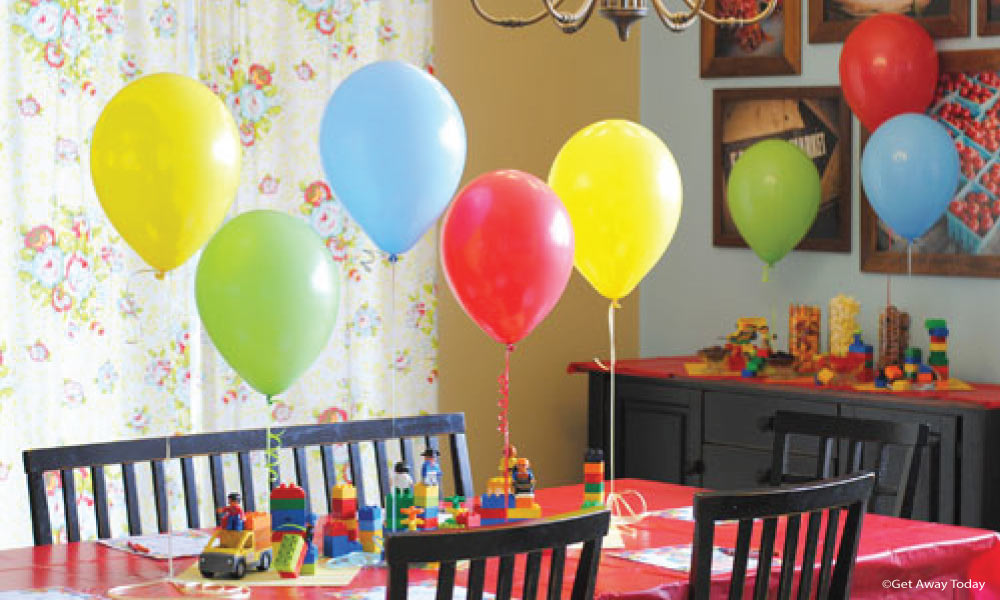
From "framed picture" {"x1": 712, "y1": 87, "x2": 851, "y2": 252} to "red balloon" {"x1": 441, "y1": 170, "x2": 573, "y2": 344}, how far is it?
225 cm

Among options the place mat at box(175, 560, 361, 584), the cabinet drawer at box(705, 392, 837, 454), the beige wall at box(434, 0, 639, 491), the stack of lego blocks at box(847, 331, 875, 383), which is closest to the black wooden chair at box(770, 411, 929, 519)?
the cabinet drawer at box(705, 392, 837, 454)

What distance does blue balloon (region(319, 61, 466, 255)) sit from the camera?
252 cm

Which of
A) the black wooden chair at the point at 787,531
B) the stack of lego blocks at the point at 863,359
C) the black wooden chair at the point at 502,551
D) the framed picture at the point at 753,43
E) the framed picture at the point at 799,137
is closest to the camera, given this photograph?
the black wooden chair at the point at 502,551

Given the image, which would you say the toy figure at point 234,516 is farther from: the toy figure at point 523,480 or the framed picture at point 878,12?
the framed picture at point 878,12

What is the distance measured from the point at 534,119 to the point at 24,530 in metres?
2.17

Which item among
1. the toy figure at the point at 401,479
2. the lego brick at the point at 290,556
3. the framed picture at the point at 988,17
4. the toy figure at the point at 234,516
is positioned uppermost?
the framed picture at the point at 988,17

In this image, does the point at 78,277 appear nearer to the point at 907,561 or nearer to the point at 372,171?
the point at 372,171

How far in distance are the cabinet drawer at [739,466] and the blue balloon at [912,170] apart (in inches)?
28.4

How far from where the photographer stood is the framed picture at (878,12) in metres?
4.25

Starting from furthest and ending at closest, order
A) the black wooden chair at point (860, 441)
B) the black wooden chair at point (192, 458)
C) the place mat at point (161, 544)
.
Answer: the black wooden chair at point (860, 441)
the black wooden chair at point (192, 458)
the place mat at point (161, 544)

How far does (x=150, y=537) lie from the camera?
271 centimetres

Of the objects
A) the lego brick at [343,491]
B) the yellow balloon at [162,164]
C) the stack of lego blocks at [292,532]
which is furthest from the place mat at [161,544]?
the yellow balloon at [162,164]

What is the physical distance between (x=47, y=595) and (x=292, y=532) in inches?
16.6

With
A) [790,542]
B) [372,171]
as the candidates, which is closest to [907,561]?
[790,542]
